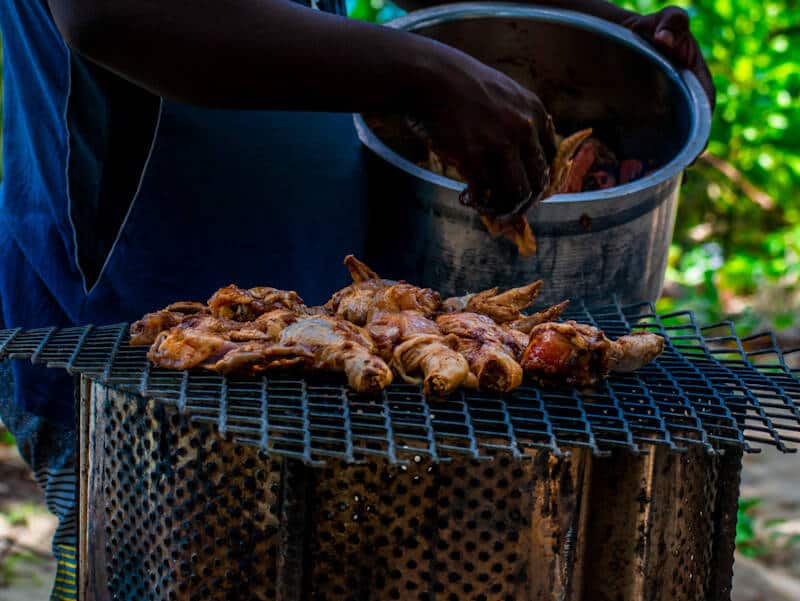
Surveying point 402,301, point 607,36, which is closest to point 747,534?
point 607,36

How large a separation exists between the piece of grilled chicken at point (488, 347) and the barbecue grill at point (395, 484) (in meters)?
0.04

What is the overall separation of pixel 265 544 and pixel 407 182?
128cm

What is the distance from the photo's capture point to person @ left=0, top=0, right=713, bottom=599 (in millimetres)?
2229

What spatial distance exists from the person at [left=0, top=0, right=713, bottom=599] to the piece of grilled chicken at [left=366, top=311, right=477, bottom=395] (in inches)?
15.6

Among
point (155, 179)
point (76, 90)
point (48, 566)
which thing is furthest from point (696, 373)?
point (48, 566)

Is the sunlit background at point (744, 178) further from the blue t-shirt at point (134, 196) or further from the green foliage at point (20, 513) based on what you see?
the blue t-shirt at point (134, 196)

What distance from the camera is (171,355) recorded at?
2217 millimetres

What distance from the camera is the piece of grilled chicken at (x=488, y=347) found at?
2189 millimetres

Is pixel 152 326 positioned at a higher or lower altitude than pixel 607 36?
lower

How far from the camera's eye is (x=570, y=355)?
7.38 feet

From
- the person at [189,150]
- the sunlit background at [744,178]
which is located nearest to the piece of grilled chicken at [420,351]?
the person at [189,150]

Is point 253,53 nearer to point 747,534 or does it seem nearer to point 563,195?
point 563,195

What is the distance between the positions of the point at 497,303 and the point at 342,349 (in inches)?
23.7

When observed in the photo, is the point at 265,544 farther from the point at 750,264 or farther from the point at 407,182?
the point at 750,264
